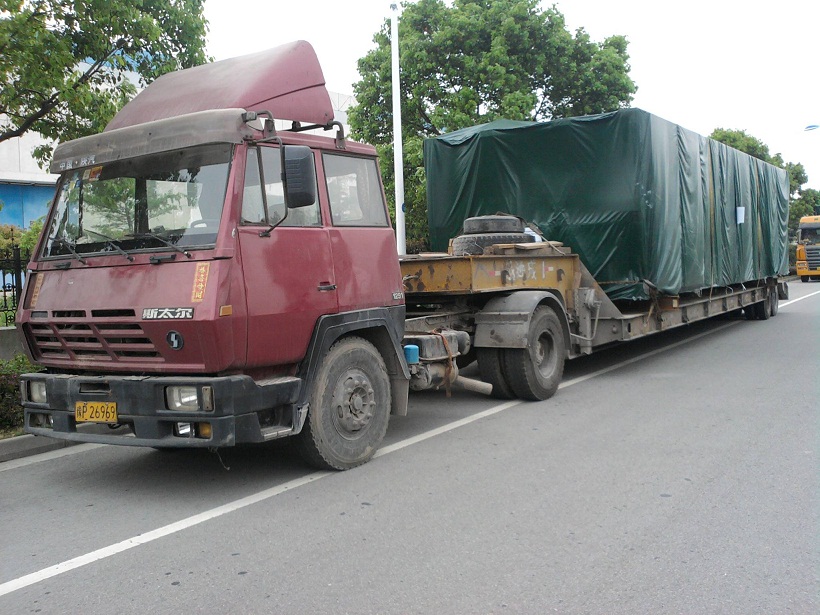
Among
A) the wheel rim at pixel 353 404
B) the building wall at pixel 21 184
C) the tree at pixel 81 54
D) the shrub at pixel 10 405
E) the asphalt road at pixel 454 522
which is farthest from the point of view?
the building wall at pixel 21 184

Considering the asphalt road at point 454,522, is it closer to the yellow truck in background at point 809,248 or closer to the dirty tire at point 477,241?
the dirty tire at point 477,241

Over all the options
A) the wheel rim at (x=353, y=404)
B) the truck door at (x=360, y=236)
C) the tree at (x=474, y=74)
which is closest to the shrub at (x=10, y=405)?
the wheel rim at (x=353, y=404)

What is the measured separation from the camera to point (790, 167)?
50.7 meters

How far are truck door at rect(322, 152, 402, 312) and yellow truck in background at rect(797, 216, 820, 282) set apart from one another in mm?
36728

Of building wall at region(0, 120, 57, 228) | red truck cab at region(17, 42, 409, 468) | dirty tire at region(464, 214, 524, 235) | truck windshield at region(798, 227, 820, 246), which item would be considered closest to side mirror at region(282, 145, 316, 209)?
red truck cab at region(17, 42, 409, 468)

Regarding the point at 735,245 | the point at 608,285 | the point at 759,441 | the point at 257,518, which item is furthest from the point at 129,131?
the point at 735,245

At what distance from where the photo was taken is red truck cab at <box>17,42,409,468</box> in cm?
475

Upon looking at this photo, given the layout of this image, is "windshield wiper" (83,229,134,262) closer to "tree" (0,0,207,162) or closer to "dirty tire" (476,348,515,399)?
"tree" (0,0,207,162)

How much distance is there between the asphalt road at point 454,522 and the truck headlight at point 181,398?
70 centimetres

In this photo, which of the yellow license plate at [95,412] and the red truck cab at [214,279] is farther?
the yellow license plate at [95,412]

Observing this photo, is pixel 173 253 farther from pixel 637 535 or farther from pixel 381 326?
pixel 637 535

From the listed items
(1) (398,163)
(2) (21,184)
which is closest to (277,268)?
(1) (398,163)

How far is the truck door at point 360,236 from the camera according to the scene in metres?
5.68

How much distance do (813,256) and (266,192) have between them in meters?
38.1
